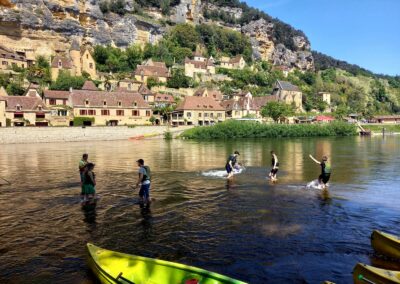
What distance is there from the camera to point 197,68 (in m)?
137

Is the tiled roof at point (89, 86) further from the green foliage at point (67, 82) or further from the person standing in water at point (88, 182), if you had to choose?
the person standing in water at point (88, 182)

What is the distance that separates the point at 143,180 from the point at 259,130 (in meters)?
73.8

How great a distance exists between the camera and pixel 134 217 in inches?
591

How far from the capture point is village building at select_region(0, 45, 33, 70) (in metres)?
98.9

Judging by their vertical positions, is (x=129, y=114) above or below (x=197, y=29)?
below

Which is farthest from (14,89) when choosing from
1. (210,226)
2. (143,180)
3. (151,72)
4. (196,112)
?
(210,226)

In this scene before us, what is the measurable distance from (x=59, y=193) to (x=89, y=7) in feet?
408

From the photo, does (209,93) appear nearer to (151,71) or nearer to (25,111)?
(151,71)

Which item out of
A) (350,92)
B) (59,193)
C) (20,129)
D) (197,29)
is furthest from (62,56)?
(350,92)

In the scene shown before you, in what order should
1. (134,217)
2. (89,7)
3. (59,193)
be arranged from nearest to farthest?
(134,217)
(59,193)
(89,7)

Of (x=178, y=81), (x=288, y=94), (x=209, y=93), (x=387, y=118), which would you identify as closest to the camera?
(x=209, y=93)

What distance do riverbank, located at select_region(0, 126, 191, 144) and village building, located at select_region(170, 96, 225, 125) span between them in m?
12.4

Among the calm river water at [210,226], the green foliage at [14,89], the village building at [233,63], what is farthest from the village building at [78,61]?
the calm river water at [210,226]

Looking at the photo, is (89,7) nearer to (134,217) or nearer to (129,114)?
(129,114)
